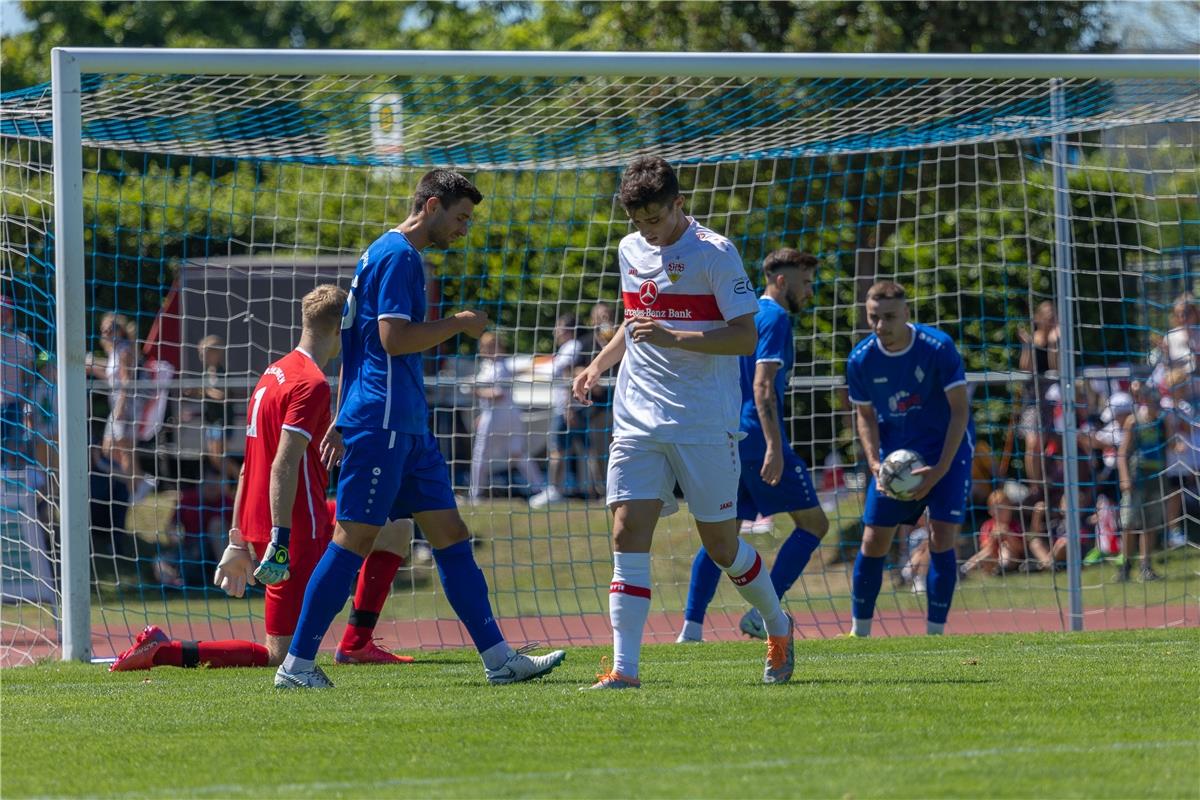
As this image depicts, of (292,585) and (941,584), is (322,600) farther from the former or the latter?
(941,584)

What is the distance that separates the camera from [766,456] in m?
Answer: 8.60

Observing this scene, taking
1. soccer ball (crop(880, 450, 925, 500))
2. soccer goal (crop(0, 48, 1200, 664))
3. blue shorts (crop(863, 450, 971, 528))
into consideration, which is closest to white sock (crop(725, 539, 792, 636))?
soccer ball (crop(880, 450, 925, 500))

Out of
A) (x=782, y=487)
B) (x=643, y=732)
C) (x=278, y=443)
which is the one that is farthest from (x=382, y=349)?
(x=782, y=487)

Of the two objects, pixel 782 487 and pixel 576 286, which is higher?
pixel 576 286

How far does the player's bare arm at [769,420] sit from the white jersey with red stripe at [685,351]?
2141 millimetres

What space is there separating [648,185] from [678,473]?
3.71 ft

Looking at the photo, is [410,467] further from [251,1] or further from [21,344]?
[251,1]

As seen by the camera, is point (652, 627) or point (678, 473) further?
point (652, 627)

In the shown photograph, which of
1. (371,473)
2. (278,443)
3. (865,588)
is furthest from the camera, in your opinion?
(865,588)

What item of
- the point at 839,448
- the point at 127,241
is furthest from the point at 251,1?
the point at 839,448

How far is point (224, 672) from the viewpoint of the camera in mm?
7504

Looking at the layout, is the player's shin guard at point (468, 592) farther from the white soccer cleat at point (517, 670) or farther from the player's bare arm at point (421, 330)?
the player's bare arm at point (421, 330)

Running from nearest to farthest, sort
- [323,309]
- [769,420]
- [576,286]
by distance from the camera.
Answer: [323,309], [769,420], [576,286]

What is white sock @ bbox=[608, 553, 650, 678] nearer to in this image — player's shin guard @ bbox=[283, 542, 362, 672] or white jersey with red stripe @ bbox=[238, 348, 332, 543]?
player's shin guard @ bbox=[283, 542, 362, 672]
